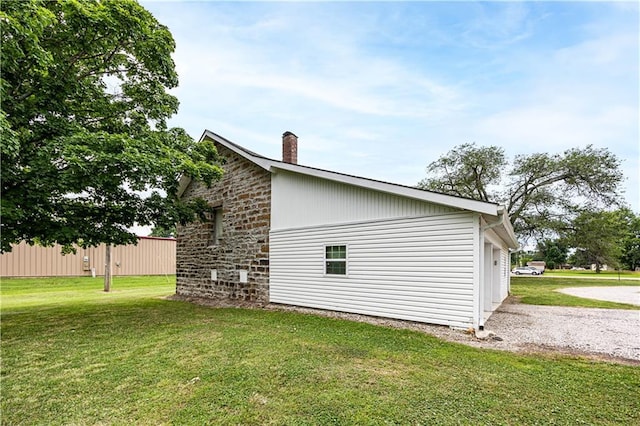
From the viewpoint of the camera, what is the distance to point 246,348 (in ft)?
16.7

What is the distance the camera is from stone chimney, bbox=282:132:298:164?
10.8 metres

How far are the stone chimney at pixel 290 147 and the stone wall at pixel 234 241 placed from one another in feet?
3.85

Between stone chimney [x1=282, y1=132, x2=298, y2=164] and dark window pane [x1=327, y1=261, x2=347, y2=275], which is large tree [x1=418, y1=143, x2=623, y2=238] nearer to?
stone chimney [x1=282, y1=132, x2=298, y2=164]

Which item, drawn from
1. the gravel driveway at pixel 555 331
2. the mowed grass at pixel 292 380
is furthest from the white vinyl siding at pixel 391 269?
the mowed grass at pixel 292 380

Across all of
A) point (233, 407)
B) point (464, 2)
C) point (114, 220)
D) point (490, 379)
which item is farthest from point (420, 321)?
point (464, 2)

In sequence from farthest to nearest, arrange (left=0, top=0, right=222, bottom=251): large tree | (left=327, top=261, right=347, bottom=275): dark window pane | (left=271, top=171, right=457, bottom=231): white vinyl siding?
(left=327, top=261, right=347, bottom=275): dark window pane < (left=271, top=171, right=457, bottom=231): white vinyl siding < (left=0, top=0, right=222, bottom=251): large tree

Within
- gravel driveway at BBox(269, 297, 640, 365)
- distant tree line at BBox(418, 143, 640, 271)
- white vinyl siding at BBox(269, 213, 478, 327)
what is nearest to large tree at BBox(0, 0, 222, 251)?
white vinyl siding at BBox(269, 213, 478, 327)

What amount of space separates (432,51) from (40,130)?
10990 millimetres

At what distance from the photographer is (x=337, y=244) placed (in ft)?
27.1

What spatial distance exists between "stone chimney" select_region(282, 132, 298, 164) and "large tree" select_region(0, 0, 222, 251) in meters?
2.77

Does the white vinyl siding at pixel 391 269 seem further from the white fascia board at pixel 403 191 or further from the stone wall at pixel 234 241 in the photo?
the stone wall at pixel 234 241

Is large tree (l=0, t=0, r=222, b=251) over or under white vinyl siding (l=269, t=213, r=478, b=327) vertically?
over

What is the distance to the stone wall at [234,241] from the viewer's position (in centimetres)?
1006

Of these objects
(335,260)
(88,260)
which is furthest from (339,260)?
(88,260)
